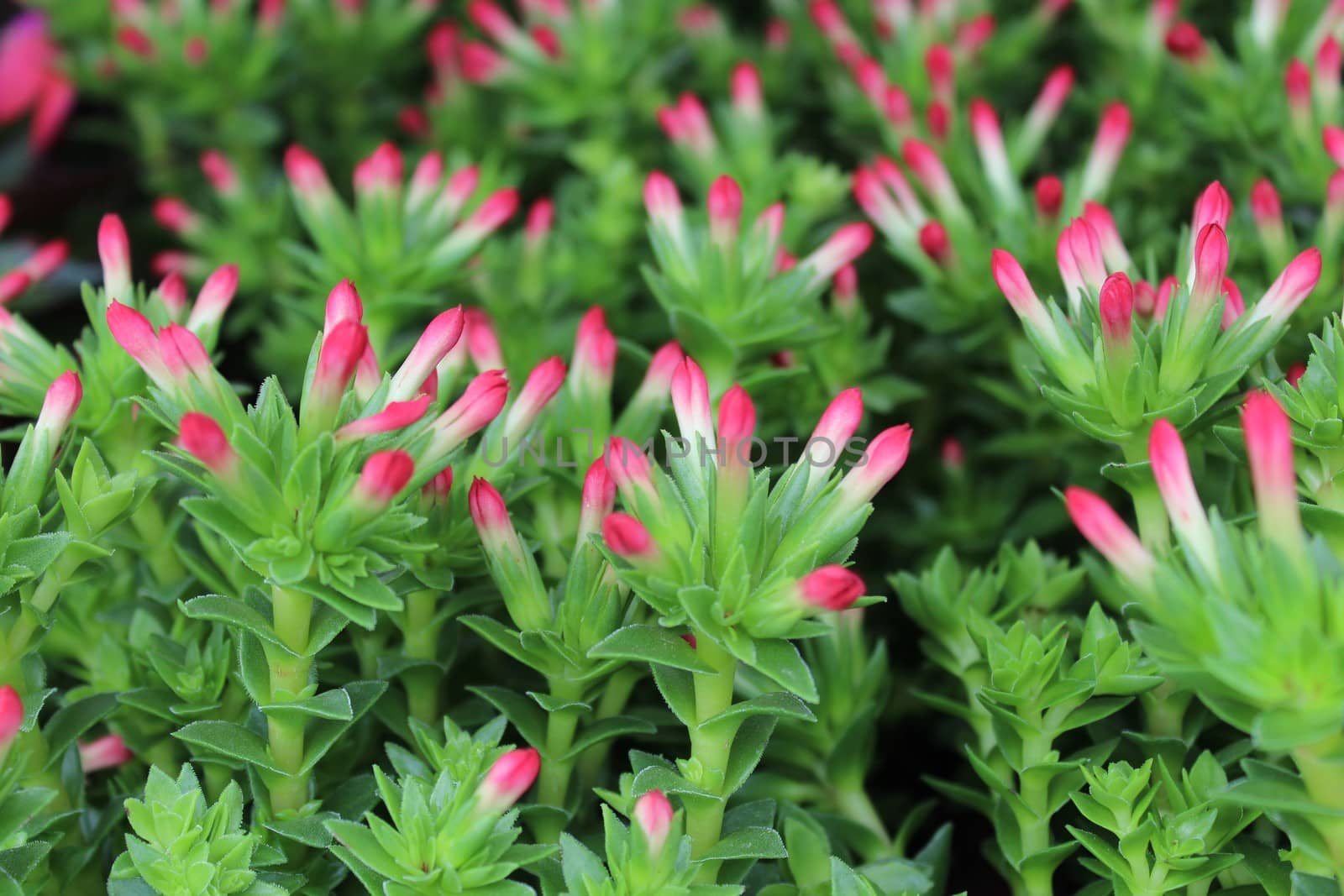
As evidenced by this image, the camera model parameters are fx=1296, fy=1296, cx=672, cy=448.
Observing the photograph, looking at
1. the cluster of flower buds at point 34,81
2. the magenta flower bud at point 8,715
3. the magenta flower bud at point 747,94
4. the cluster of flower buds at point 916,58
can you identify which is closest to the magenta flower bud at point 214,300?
the magenta flower bud at point 8,715

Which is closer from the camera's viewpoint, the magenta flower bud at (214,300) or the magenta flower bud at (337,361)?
the magenta flower bud at (337,361)

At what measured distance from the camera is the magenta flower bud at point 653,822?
0.86 metres

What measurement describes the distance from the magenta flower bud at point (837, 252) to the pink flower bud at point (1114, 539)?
0.49 meters

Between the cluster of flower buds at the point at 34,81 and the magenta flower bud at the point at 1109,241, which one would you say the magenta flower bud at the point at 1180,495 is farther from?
the cluster of flower buds at the point at 34,81

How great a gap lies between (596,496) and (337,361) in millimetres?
224

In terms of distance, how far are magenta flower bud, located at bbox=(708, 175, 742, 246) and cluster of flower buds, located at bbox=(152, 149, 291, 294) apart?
0.66 meters

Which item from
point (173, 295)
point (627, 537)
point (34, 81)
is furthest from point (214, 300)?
point (34, 81)

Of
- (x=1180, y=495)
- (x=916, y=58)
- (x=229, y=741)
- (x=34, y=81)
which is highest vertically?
(x=34, y=81)

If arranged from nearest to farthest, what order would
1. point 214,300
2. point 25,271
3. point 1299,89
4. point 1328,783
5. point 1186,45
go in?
1. point 1328,783
2. point 214,300
3. point 25,271
4. point 1299,89
5. point 1186,45

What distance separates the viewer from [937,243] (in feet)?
4.37

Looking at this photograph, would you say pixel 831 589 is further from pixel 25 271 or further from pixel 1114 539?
pixel 25 271

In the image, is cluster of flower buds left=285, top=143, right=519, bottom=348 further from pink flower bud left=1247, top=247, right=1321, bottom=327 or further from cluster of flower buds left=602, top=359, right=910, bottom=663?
pink flower bud left=1247, top=247, right=1321, bottom=327

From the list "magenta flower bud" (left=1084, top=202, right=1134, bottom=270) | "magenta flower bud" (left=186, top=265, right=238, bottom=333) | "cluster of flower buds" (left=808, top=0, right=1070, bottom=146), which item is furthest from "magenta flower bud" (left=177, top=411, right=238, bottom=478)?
"cluster of flower buds" (left=808, top=0, right=1070, bottom=146)

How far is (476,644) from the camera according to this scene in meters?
1.19
